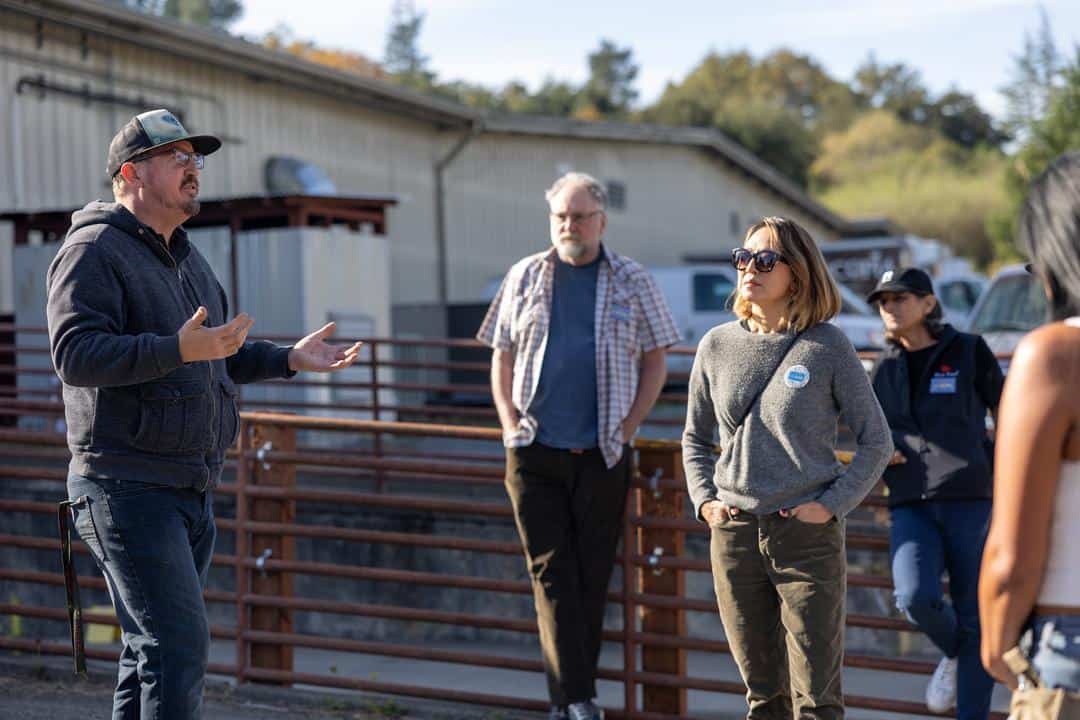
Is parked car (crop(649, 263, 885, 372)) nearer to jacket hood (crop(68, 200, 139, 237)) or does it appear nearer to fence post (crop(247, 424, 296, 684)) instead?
fence post (crop(247, 424, 296, 684))

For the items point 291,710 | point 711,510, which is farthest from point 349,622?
point 711,510

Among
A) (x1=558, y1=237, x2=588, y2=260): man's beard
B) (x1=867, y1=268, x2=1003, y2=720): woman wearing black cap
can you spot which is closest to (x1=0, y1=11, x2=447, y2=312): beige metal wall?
(x1=558, y1=237, x2=588, y2=260): man's beard

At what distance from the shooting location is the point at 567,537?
18.3 feet

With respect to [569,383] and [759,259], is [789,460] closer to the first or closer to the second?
[759,259]

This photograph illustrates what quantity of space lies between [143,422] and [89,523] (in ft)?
1.16

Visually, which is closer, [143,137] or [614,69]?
[143,137]

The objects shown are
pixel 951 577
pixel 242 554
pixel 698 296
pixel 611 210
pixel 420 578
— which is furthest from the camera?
pixel 611 210

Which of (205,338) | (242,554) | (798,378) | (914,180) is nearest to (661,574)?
(798,378)

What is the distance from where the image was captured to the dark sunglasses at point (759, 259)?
4531mm

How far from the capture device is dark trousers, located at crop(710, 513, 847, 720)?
4.50 meters

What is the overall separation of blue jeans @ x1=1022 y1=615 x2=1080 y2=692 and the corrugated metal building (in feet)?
42.6

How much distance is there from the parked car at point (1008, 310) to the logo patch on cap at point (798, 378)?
6226mm

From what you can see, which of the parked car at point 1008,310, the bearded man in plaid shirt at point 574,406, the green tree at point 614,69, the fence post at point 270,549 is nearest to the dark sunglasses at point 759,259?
the bearded man in plaid shirt at point 574,406

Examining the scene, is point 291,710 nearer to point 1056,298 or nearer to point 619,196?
point 1056,298
